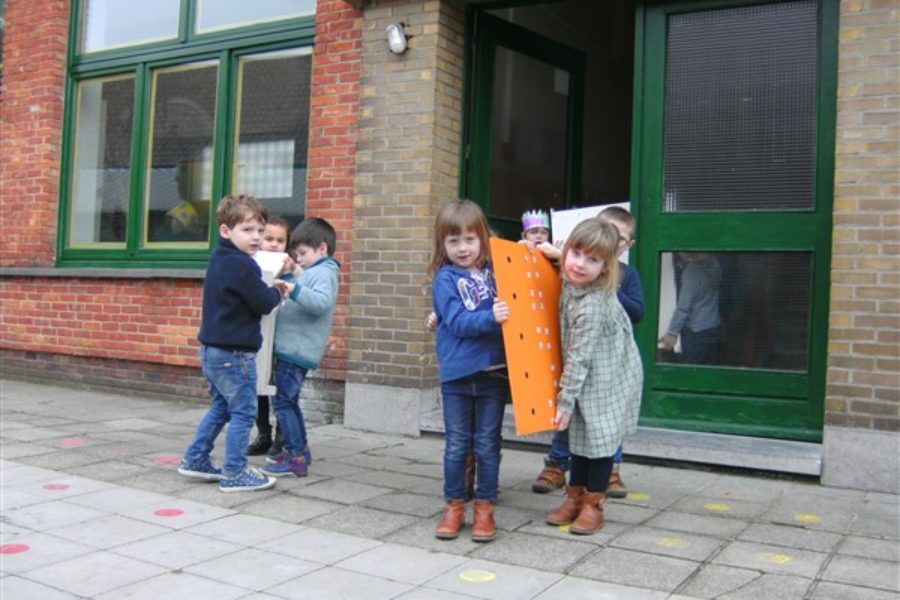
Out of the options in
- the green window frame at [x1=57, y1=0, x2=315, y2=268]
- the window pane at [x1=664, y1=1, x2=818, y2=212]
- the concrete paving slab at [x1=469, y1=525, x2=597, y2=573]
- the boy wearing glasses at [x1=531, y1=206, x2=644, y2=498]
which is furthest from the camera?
the green window frame at [x1=57, y1=0, x2=315, y2=268]

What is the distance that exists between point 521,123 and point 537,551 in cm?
441

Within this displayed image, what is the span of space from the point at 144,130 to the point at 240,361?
4.51 metres

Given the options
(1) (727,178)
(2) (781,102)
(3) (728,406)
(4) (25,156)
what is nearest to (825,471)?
(3) (728,406)

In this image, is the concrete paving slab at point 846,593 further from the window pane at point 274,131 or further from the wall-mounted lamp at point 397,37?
the window pane at point 274,131

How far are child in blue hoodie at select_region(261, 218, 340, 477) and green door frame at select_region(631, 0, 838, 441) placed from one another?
215 centimetres

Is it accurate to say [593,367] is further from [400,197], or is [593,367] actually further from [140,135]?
[140,135]

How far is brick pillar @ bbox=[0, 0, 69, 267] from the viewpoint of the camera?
8.85 meters

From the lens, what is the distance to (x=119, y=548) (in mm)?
3838

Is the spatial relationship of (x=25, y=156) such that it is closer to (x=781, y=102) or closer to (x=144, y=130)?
(x=144, y=130)

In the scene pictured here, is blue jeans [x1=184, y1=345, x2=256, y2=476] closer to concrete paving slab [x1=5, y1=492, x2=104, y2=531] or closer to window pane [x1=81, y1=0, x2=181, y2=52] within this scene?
concrete paving slab [x1=5, y1=492, x2=104, y2=531]

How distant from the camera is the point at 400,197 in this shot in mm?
6516

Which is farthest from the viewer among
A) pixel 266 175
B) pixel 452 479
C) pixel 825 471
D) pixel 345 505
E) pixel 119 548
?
pixel 266 175

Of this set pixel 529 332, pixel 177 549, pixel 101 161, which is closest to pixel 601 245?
pixel 529 332

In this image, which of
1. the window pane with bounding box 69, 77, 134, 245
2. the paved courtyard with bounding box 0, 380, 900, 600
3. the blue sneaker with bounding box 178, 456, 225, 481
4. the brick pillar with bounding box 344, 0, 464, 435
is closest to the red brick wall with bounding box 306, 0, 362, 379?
the brick pillar with bounding box 344, 0, 464, 435
